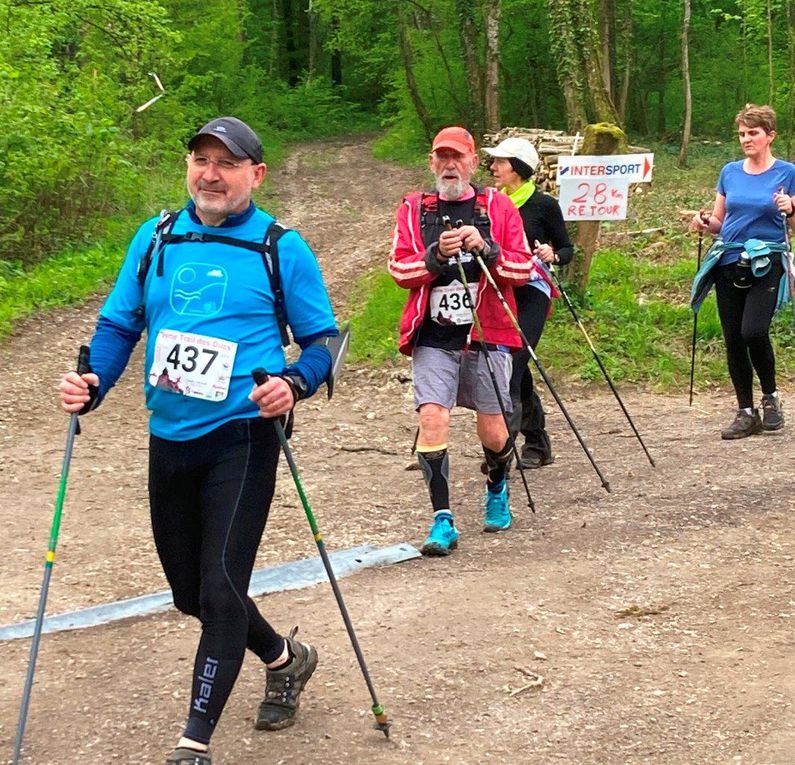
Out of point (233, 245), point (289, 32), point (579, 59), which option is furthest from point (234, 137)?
point (289, 32)

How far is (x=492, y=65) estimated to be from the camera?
25.9 meters

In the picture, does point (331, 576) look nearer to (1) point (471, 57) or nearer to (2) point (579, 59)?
(2) point (579, 59)

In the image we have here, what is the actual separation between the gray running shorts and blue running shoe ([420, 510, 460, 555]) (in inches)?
22.7

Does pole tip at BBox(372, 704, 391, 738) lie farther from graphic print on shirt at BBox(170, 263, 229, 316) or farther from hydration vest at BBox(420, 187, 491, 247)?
hydration vest at BBox(420, 187, 491, 247)

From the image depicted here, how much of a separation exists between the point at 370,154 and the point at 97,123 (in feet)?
49.2

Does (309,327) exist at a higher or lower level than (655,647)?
higher

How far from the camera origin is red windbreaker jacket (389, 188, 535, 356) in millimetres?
5922

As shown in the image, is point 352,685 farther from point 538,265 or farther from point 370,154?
point 370,154

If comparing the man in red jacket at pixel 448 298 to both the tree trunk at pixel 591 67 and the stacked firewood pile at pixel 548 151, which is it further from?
the stacked firewood pile at pixel 548 151

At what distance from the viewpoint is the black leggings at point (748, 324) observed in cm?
815

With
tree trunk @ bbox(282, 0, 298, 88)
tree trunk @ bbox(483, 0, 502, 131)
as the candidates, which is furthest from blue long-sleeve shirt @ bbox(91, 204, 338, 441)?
tree trunk @ bbox(282, 0, 298, 88)

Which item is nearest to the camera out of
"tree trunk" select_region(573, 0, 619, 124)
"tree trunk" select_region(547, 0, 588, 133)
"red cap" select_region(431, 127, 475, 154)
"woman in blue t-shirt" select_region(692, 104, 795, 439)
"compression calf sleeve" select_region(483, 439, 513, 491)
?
"red cap" select_region(431, 127, 475, 154)

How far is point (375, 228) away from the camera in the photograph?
59.9 ft

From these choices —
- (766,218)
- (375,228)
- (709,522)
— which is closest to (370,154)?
(375,228)
